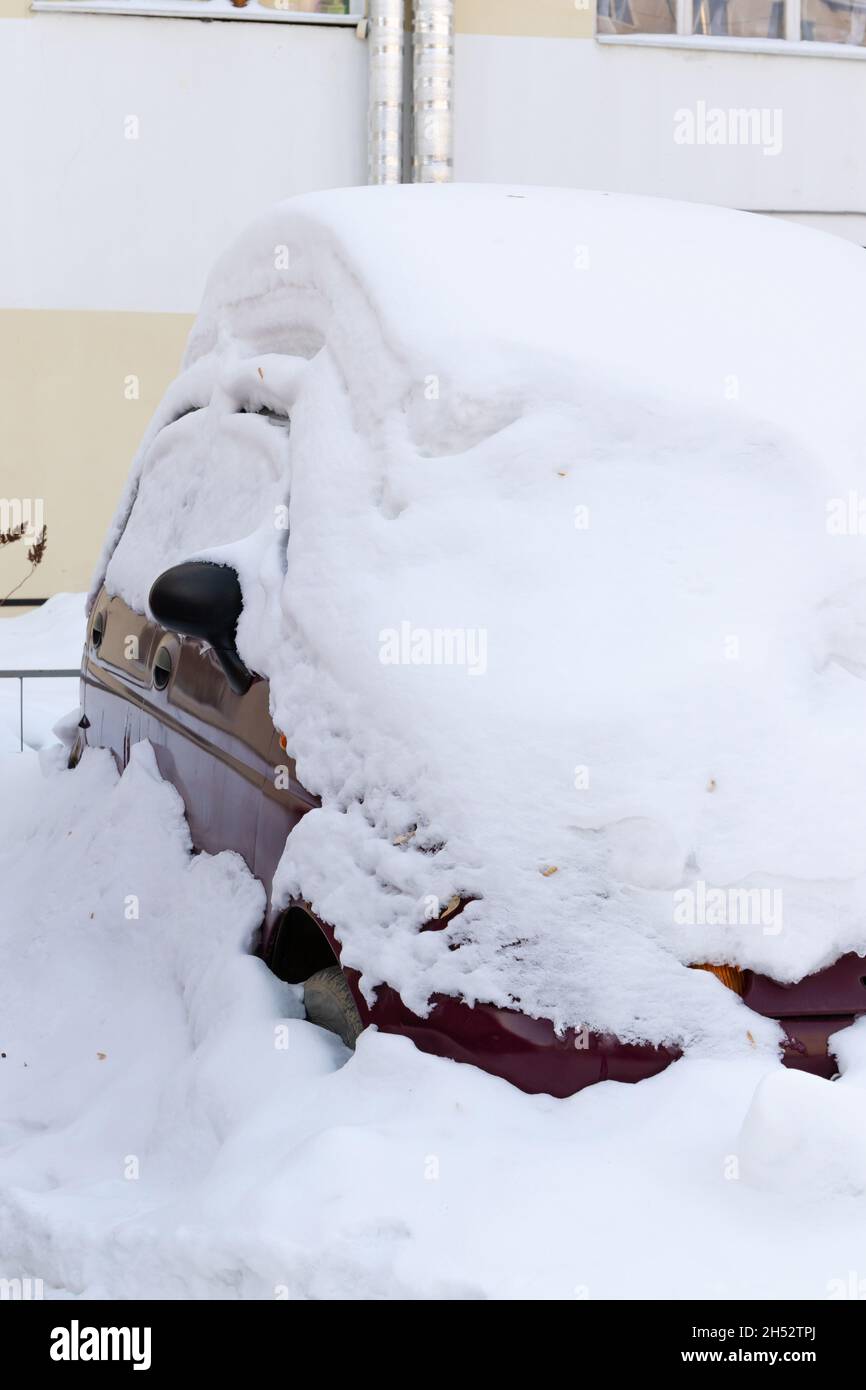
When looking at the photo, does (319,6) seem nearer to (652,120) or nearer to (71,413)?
(652,120)

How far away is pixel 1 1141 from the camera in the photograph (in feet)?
9.09

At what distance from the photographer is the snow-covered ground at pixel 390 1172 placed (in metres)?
1.90

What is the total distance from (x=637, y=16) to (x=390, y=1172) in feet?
36.7

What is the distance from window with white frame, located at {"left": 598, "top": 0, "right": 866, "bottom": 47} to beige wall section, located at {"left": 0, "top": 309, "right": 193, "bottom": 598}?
4.30 metres

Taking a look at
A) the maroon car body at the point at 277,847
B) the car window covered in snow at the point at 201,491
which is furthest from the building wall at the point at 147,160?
the maroon car body at the point at 277,847

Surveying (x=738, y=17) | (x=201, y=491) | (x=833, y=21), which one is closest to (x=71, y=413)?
(x=738, y=17)

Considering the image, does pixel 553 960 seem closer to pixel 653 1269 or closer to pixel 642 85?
pixel 653 1269

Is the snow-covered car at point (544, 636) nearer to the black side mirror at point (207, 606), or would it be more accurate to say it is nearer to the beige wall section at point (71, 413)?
the black side mirror at point (207, 606)

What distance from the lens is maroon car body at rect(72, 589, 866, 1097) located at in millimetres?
2195

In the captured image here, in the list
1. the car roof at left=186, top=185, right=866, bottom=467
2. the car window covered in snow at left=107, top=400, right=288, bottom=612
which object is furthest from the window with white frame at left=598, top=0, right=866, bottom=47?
the car roof at left=186, top=185, right=866, bottom=467

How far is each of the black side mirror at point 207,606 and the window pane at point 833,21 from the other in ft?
35.2

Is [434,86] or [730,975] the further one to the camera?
[434,86]

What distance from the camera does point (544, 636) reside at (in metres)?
2.42
